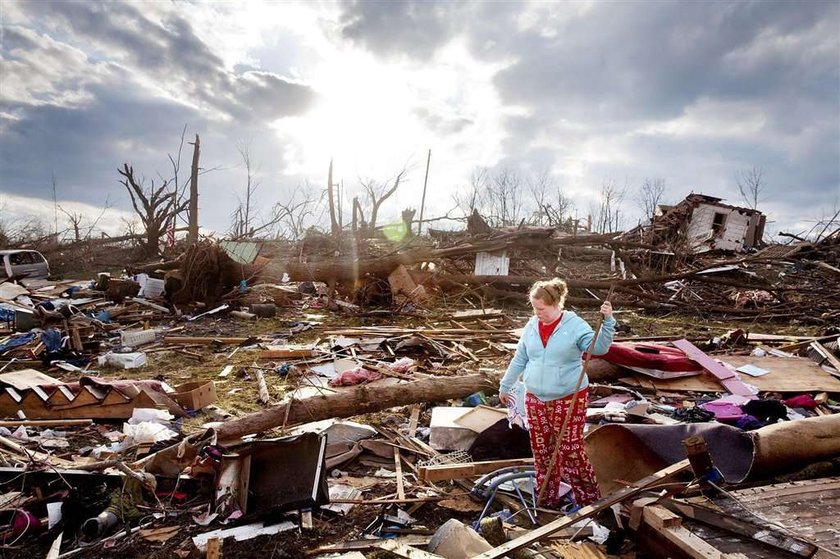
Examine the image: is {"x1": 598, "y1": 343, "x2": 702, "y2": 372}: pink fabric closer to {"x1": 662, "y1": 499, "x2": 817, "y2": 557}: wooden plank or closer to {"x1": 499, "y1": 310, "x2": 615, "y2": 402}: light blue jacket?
{"x1": 499, "y1": 310, "x2": 615, "y2": 402}: light blue jacket

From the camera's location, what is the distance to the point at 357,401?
5.73m

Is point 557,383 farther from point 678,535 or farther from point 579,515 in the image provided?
point 678,535

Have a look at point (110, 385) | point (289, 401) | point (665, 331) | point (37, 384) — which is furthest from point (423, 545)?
point (665, 331)

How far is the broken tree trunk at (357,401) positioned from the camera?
5056 millimetres

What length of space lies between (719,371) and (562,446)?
4.50m

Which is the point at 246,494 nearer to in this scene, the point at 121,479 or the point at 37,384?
the point at 121,479

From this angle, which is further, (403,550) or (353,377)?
(353,377)

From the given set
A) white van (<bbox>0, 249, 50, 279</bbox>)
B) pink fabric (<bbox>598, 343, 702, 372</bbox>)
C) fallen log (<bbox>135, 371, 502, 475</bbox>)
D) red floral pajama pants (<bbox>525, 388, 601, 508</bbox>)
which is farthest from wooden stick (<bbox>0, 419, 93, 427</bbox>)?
white van (<bbox>0, 249, 50, 279</bbox>)

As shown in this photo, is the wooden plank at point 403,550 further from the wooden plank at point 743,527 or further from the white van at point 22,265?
the white van at point 22,265

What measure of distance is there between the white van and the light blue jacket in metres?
22.6

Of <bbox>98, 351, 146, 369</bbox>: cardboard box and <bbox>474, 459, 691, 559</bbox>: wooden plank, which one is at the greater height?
<bbox>474, 459, 691, 559</bbox>: wooden plank

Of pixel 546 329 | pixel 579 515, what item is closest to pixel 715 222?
pixel 546 329

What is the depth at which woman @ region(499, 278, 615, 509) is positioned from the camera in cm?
365

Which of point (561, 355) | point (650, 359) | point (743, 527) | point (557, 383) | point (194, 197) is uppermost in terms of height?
point (194, 197)
